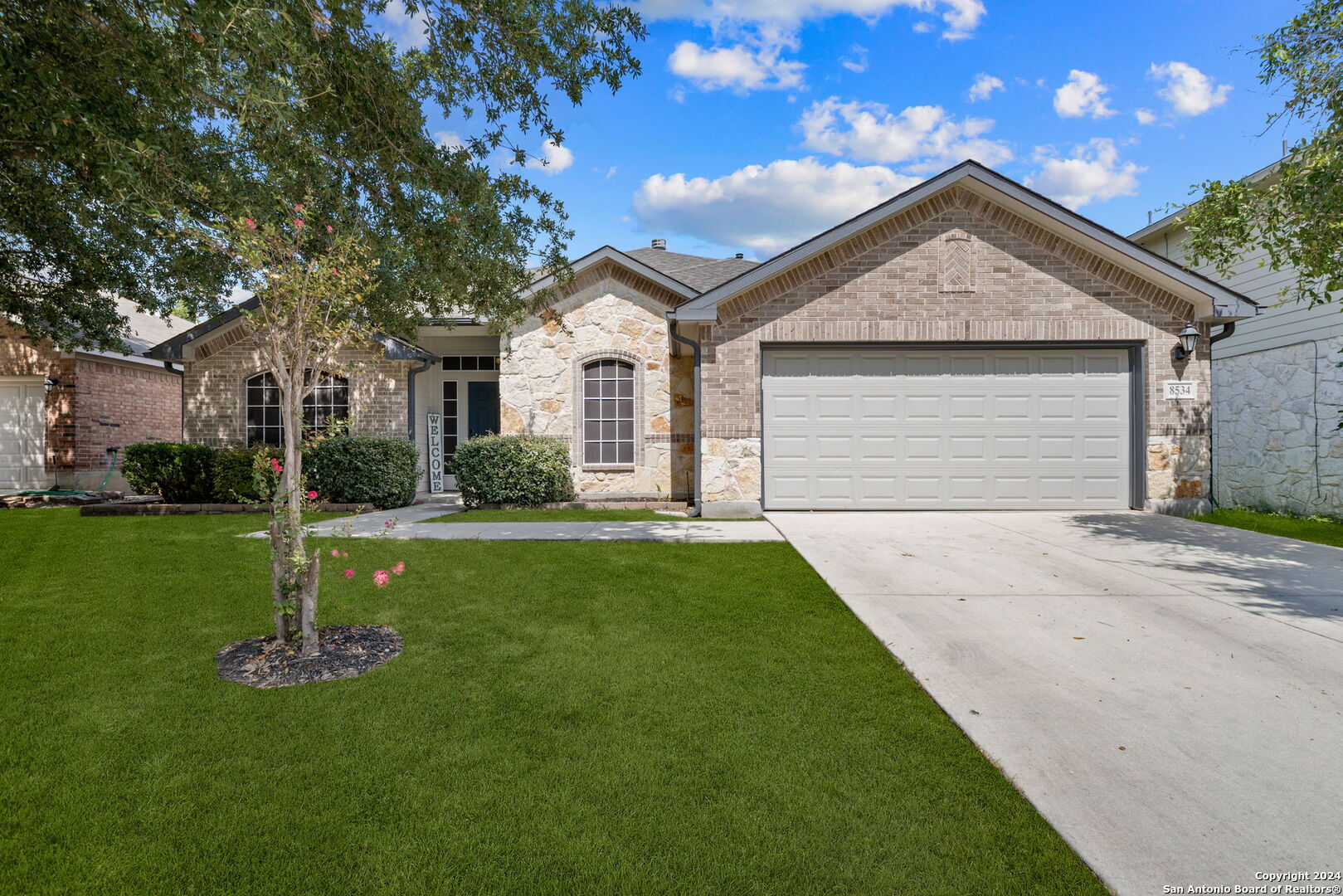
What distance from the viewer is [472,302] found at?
8805 millimetres

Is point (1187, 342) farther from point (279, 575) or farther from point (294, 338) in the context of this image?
point (279, 575)

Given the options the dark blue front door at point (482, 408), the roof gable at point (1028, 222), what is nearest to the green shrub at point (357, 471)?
the dark blue front door at point (482, 408)

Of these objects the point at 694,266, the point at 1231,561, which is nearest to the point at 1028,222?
the point at 1231,561

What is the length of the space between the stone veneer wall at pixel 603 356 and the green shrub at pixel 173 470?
5.38 metres

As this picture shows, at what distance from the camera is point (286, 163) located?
6363 mm

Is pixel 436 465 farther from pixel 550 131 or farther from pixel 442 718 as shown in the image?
pixel 442 718

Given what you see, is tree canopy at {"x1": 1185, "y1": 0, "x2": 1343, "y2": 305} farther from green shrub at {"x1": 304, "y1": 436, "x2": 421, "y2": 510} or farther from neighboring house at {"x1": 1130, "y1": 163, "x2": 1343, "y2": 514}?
green shrub at {"x1": 304, "y1": 436, "x2": 421, "y2": 510}

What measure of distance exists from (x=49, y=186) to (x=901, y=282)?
1107cm

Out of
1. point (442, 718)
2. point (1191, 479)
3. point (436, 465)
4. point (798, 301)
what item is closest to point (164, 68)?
point (442, 718)

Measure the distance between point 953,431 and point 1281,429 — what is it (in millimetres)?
5609

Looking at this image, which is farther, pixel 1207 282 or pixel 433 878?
pixel 1207 282

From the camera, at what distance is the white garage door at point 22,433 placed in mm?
14336

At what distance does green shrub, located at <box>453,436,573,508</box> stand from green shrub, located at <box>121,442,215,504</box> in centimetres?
455

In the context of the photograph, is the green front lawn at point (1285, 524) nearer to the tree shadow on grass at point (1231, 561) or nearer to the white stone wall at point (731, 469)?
the tree shadow on grass at point (1231, 561)
